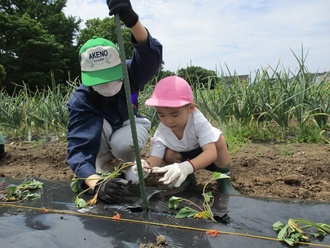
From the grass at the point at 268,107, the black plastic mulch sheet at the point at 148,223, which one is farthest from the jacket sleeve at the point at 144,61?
the grass at the point at 268,107

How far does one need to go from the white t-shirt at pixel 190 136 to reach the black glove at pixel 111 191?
0.34m

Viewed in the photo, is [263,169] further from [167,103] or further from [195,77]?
[195,77]

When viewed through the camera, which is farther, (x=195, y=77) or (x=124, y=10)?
(x=195, y=77)

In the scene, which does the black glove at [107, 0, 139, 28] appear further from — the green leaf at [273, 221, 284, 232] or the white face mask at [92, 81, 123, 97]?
the green leaf at [273, 221, 284, 232]

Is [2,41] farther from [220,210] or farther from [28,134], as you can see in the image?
[220,210]

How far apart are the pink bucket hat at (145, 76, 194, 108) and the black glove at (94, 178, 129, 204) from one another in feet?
1.15

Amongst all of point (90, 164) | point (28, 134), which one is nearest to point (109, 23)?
point (28, 134)

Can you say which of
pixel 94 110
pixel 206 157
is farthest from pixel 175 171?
pixel 94 110

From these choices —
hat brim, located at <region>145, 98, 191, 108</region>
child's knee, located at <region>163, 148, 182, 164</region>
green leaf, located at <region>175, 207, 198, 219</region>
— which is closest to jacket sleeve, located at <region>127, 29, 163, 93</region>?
hat brim, located at <region>145, 98, 191, 108</region>

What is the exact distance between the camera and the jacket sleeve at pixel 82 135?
4.79ft

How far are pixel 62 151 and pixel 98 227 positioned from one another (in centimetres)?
162

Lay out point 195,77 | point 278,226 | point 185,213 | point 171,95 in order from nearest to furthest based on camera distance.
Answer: point 278,226
point 185,213
point 171,95
point 195,77

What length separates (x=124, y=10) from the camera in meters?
1.15

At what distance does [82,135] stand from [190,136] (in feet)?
1.69
